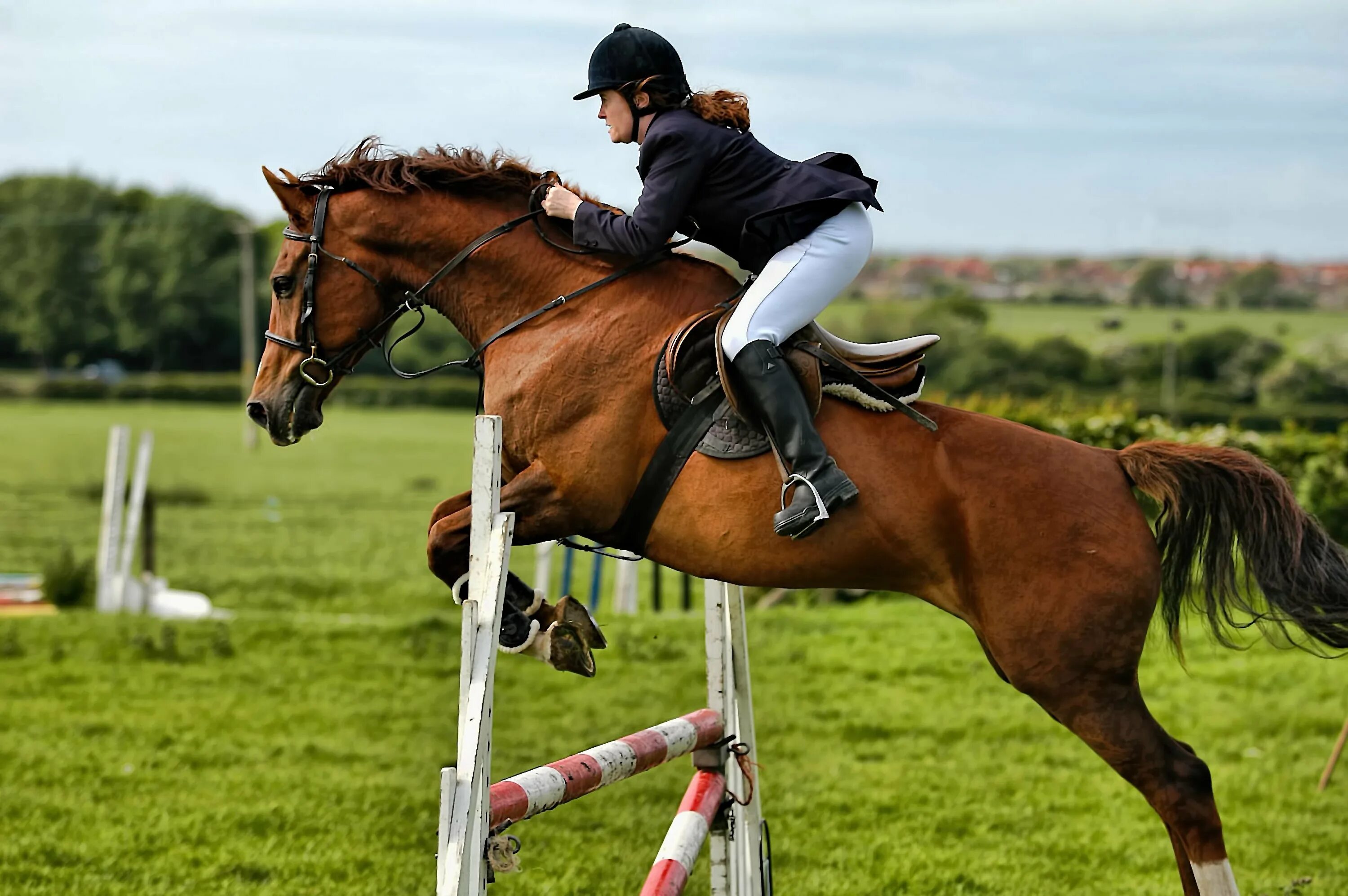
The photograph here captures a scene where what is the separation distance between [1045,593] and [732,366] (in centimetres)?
99

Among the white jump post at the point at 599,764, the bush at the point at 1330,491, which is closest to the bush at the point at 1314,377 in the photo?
the bush at the point at 1330,491

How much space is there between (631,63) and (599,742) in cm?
456

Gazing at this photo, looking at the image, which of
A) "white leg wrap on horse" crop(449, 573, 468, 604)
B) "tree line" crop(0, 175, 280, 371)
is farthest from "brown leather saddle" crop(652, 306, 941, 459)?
"tree line" crop(0, 175, 280, 371)

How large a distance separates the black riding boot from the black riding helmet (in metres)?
0.75

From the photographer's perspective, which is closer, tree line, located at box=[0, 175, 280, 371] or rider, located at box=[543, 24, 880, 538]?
rider, located at box=[543, 24, 880, 538]

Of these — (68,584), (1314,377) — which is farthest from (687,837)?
(1314,377)

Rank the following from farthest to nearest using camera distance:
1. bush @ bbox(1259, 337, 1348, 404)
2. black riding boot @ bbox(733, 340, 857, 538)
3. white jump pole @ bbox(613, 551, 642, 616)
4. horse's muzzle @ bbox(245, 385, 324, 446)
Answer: bush @ bbox(1259, 337, 1348, 404), white jump pole @ bbox(613, 551, 642, 616), horse's muzzle @ bbox(245, 385, 324, 446), black riding boot @ bbox(733, 340, 857, 538)

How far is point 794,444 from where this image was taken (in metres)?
3.14

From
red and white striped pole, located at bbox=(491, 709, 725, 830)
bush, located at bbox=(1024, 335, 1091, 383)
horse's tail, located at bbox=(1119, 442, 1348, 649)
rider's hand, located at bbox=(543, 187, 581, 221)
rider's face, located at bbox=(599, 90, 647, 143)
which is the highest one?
bush, located at bbox=(1024, 335, 1091, 383)

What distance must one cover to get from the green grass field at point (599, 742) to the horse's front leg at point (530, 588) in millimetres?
703

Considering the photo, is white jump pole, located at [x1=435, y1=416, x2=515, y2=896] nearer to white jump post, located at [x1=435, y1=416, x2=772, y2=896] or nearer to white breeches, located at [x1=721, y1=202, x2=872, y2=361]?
white jump post, located at [x1=435, y1=416, x2=772, y2=896]

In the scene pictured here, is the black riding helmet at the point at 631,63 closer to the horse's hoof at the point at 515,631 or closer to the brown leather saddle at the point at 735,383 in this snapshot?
the brown leather saddle at the point at 735,383

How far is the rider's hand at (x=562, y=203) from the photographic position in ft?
11.3

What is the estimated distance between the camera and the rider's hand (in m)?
3.45
